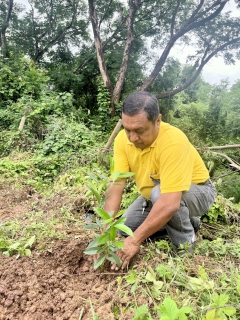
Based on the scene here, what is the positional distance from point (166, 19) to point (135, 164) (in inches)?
506

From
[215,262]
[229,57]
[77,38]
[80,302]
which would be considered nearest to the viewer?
[80,302]

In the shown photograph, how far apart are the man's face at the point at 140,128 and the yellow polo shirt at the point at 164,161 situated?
0.10m

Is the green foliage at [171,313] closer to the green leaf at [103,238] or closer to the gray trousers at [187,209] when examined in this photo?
the green leaf at [103,238]

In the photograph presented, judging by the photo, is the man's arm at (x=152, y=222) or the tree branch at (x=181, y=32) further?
the tree branch at (x=181, y=32)

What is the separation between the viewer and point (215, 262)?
1941 millimetres

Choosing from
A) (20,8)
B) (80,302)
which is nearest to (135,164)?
(80,302)

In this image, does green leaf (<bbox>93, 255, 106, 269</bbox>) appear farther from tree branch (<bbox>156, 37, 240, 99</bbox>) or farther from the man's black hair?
tree branch (<bbox>156, 37, 240, 99</bbox>)

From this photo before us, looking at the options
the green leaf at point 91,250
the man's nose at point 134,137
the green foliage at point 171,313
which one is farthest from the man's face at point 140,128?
the green foliage at point 171,313

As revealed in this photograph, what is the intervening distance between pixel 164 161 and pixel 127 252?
0.63 metres

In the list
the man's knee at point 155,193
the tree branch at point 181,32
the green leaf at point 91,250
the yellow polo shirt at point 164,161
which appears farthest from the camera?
the tree branch at point 181,32

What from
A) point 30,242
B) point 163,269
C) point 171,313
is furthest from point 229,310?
point 30,242

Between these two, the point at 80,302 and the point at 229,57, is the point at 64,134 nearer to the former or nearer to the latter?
the point at 80,302

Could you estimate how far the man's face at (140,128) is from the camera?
184 centimetres

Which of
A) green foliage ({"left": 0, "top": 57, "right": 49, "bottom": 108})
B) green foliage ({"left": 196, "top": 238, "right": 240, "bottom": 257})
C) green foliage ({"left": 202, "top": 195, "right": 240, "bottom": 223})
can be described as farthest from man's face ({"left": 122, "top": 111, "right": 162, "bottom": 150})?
green foliage ({"left": 0, "top": 57, "right": 49, "bottom": 108})
